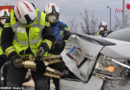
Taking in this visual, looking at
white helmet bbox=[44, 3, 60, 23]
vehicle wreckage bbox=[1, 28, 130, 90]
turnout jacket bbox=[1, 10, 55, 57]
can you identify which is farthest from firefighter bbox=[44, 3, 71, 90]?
vehicle wreckage bbox=[1, 28, 130, 90]

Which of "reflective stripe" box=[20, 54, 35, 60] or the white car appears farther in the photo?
"reflective stripe" box=[20, 54, 35, 60]

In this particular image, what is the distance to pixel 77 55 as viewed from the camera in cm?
326

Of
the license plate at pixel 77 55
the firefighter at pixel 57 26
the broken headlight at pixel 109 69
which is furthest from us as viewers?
the firefighter at pixel 57 26

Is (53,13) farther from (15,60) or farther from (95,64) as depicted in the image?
(95,64)

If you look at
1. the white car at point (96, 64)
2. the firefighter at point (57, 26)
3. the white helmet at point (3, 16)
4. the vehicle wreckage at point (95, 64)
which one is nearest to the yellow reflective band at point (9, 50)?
the vehicle wreckage at point (95, 64)

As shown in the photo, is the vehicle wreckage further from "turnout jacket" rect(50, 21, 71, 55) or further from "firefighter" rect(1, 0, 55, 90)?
"turnout jacket" rect(50, 21, 71, 55)

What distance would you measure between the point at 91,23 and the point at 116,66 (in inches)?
995

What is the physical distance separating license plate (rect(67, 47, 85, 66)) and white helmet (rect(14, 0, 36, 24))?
966 millimetres

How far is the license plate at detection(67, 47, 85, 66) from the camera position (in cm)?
318

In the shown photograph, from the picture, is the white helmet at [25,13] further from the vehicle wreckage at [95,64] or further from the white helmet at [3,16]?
the white helmet at [3,16]

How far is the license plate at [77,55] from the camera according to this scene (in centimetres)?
318

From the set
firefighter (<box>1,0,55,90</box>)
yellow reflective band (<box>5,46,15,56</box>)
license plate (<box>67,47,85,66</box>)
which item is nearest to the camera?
license plate (<box>67,47,85,66</box>)

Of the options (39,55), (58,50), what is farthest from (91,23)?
(39,55)

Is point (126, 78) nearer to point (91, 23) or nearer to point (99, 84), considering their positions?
point (99, 84)
